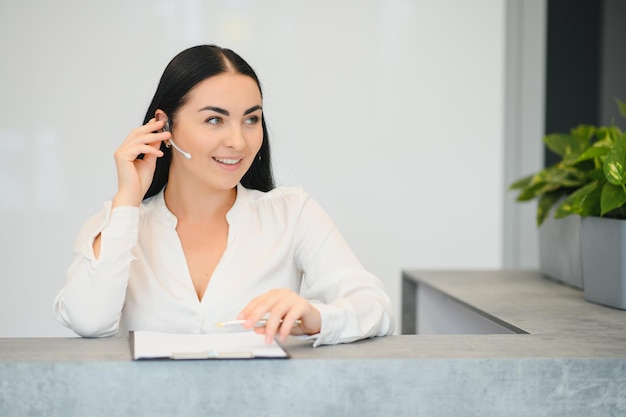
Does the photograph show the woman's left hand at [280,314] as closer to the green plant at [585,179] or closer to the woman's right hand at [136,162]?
the woman's right hand at [136,162]

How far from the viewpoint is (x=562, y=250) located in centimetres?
257

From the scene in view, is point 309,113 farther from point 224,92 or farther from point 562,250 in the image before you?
point 224,92

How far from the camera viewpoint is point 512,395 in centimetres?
144

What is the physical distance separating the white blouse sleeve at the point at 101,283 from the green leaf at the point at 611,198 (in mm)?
1135

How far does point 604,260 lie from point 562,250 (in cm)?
46

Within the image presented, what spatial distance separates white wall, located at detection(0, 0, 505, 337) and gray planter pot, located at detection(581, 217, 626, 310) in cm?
198

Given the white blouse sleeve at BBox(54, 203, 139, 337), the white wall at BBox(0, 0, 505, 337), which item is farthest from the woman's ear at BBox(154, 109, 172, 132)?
the white wall at BBox(0, 0, 505, 337)


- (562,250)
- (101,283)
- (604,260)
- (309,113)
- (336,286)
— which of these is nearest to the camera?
(101,283)

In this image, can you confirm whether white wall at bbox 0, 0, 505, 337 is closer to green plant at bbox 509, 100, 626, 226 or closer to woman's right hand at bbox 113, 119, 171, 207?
green plant at bbox 509, 100, 626, 226

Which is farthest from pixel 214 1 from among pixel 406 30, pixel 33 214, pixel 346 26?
pixel 33 214

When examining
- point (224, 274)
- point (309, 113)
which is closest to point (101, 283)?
point (224, 274)

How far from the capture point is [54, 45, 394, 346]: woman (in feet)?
5.78

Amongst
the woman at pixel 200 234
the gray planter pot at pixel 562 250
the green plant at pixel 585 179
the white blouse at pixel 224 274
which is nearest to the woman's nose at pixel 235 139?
the woman at pixel 200 234

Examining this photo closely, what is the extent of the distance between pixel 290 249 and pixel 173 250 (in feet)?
0.97
